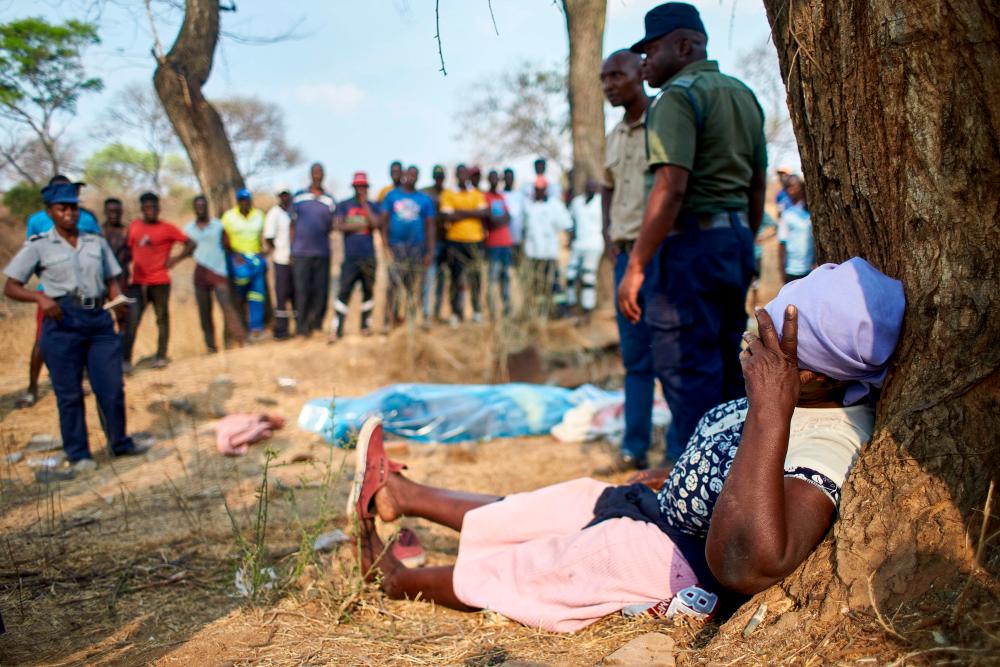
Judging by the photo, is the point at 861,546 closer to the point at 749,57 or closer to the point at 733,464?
the point at 733,464

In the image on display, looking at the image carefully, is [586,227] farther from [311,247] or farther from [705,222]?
[705,222]

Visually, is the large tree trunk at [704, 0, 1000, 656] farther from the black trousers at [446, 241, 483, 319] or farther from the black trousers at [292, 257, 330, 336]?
the black trousers at [292, 257, 330, 336]

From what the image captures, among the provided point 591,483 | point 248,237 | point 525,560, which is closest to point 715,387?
point 591,483

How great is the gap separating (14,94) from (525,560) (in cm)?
716

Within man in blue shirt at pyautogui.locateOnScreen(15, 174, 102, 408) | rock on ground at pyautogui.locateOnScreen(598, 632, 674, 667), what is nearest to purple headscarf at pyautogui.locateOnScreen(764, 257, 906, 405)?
rock on ground at pyautogui.locateOnScreen(598, 632, 674, 667)

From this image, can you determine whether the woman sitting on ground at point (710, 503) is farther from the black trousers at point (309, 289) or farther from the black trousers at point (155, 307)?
the black trousers at point (309, 289)

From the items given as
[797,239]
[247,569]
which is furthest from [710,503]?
[797,239]

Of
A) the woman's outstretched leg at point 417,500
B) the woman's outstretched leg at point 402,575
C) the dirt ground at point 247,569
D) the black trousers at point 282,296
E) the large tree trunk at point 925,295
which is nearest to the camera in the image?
the large tree trunk at point 925,295

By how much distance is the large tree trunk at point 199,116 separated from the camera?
29.0 feet

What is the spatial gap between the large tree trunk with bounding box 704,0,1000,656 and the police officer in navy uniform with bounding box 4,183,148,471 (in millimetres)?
4598

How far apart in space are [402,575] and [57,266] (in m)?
3.57

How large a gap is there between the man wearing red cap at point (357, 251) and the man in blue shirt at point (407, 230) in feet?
0.95

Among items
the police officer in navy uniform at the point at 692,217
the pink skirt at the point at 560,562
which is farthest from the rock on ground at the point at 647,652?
the police officer in navy uniform at the point at 692,217

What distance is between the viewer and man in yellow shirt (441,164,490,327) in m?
8.85
